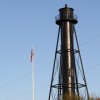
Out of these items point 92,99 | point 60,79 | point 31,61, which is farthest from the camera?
point 60,79

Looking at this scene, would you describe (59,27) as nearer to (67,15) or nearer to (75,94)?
(67,15)

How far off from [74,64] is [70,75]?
192cm

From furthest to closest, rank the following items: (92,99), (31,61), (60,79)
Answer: (60,79), (92,99), (31,61)

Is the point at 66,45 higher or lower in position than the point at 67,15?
lower

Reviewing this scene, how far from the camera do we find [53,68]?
7138 cm

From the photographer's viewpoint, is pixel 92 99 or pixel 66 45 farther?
pixel 66 45

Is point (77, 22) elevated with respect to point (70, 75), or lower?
elevated

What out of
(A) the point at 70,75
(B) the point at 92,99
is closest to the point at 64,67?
(A) the point at 70,75

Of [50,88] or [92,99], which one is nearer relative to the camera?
[92,99]

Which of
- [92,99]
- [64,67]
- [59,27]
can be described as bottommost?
[92,99]

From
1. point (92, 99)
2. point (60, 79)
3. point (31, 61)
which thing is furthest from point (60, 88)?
point (31, 61)

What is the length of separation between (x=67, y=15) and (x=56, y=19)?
181 cm

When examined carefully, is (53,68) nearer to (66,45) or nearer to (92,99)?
(66,45)

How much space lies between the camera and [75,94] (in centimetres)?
6831
